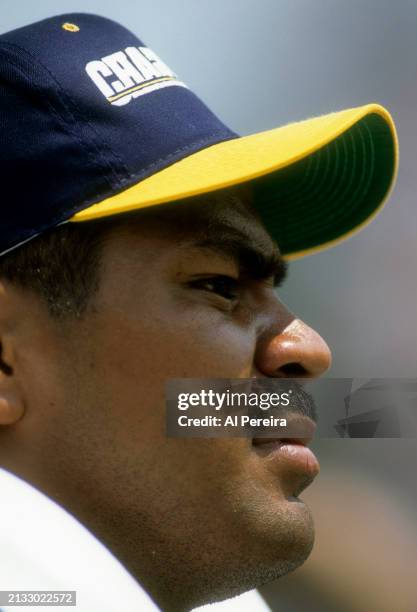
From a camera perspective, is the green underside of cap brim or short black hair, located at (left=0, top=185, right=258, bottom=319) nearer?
short black hair, located at (left=0, top=185, right=258, bottom=319)

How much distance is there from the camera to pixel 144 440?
3.70 feet

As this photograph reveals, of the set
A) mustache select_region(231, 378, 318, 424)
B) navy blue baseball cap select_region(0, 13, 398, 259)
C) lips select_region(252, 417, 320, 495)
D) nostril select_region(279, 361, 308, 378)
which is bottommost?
lips select_region(252, 417, 320, 495)

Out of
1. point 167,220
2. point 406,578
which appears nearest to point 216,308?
point 167,220

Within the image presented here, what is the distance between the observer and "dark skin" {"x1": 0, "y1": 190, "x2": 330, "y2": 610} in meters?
1.12

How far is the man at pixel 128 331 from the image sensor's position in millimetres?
1124

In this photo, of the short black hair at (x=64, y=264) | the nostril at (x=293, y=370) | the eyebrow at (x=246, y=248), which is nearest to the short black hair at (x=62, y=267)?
the short black hair at (x=64, y=264)

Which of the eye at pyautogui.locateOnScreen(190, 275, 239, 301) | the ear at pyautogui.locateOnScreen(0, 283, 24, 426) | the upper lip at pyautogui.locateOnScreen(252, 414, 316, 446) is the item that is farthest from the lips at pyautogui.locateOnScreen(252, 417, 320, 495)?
the ear at pyautogui.locateOnScreen(0, 283, 24, 426)

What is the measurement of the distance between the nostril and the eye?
0.11 metres

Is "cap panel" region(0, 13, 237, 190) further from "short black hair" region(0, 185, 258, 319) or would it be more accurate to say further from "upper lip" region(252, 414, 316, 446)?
"upper lip" region(252, 414, 316, 446)

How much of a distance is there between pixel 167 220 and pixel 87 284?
0.12m

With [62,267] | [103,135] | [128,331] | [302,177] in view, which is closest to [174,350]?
[128,331]

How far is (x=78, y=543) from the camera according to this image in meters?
0.92

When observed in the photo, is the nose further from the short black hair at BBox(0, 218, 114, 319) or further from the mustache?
the short black hair at BBox(0, 218, 114, 319)

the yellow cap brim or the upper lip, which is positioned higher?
the yellow cap brim
